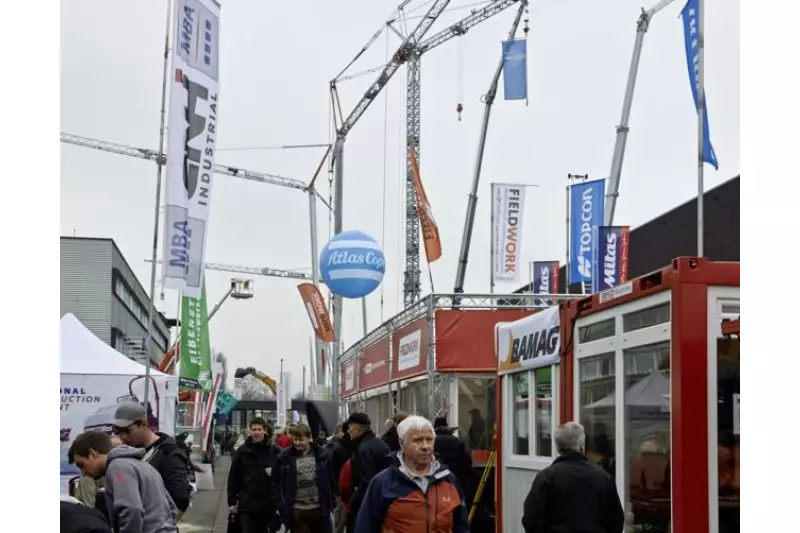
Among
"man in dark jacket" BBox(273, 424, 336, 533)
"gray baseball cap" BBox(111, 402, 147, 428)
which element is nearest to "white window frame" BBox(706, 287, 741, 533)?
"gray baseball cap" BBox(111, 402, 147, 428)

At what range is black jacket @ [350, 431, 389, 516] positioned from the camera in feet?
36.1

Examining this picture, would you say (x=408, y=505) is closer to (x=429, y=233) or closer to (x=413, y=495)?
(x=413, y=495)

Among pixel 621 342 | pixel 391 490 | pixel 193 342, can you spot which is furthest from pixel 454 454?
pixel 193 342

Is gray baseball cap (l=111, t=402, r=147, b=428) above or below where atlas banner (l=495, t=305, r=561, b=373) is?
below

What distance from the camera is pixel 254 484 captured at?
12.0 meters

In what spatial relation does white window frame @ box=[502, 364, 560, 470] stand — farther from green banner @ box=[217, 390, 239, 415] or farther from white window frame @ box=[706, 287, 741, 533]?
green banner @ box=[217, 390, 239, 415]

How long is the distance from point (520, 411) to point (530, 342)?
35.5 inches

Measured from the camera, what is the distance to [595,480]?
22.1ft

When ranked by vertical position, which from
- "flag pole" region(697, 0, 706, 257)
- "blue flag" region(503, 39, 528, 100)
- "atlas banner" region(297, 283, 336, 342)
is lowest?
"atlas banner" region(297, 283, 336, 342)

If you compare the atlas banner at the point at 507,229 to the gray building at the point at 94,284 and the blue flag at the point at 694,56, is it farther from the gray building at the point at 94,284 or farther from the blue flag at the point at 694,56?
the gray building at the point at 94,284

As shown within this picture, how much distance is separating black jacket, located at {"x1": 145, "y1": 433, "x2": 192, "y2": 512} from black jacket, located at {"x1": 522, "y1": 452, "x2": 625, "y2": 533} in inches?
94.7
